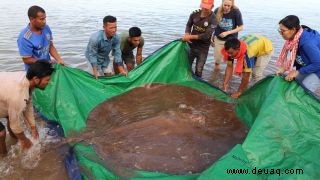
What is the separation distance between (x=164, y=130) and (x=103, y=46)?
190cm

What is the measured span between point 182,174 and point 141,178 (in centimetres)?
Result: 47

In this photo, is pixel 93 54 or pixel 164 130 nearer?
pixel 164 130

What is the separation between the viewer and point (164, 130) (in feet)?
13.6

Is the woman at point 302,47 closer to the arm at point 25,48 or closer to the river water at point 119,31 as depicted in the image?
the river water at point 119,31

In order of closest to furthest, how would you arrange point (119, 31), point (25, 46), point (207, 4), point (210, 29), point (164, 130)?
point (164, 130) → point (25, 46) → point (207, 4) → point (210, 29) → point (119, 31)

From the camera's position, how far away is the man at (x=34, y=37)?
4.23 meters

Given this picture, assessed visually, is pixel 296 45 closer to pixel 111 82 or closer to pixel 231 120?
pixel 231 120

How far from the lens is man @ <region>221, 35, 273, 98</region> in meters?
4.70

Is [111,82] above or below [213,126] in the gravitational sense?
above

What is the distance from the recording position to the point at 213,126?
436cm

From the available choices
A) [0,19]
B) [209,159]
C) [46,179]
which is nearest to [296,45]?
[209,159]

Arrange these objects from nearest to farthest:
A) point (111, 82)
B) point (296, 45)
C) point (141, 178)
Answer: point (141, 178), point (296, 45), point (111, 82)

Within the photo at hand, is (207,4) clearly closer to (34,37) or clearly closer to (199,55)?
(199,55)

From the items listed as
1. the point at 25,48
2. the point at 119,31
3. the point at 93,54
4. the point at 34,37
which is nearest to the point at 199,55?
the point at 93,54
